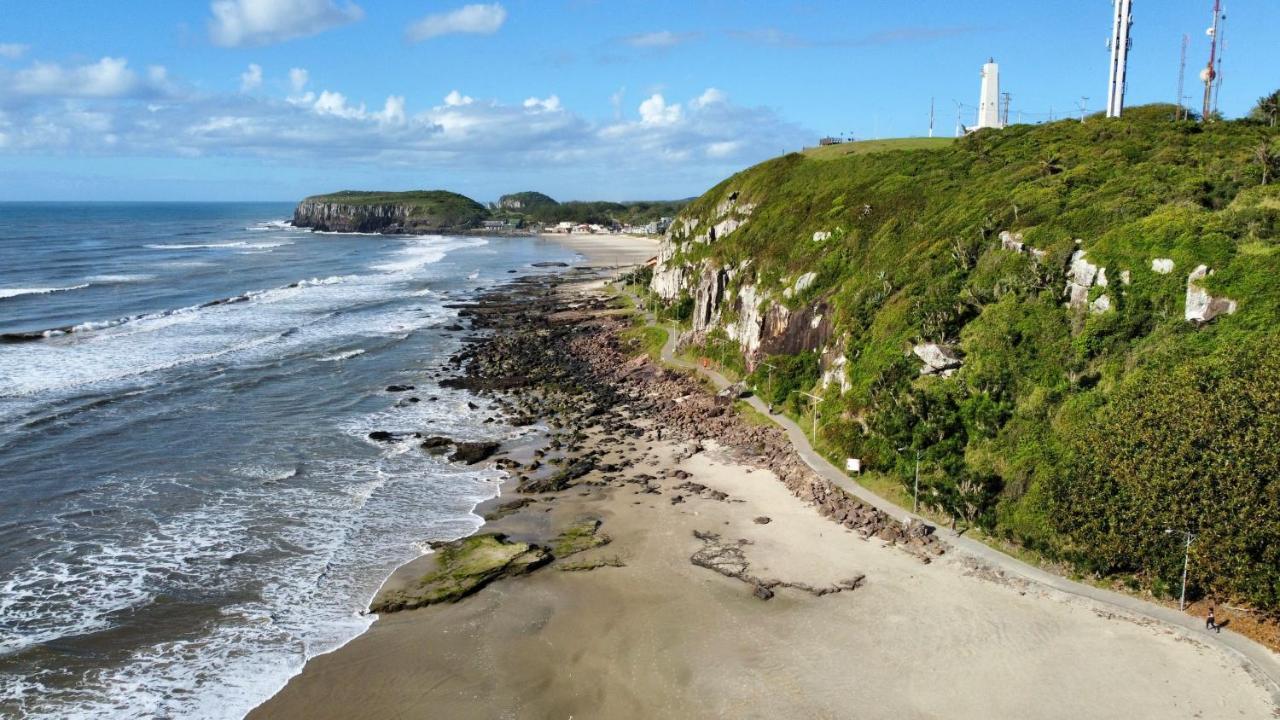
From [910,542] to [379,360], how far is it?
151ft

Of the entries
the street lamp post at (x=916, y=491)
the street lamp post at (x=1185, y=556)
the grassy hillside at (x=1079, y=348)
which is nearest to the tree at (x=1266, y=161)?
the grassy hillside at (x=1079, y=348)

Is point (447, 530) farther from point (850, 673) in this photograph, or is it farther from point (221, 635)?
point (850, 673)

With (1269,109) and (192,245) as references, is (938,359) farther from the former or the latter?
(192,245)

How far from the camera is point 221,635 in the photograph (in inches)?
990

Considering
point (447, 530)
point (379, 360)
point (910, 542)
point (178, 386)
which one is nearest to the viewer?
point (910, 542)

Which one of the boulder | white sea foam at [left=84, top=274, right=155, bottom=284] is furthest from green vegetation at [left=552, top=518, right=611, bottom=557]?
white sea foam at [left=84, top=274, right=155, bottom=284]

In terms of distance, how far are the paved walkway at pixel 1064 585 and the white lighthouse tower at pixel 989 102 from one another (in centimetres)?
5288

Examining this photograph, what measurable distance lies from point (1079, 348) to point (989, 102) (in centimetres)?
5490

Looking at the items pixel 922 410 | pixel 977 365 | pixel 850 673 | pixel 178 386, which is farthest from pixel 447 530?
pixel 178 386

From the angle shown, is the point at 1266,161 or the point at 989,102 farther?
the point at 989,102

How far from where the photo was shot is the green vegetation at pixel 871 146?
236 ft

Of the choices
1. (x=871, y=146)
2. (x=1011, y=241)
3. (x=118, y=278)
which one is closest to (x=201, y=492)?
(x=1011, y=241)

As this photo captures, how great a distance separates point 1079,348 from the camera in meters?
32.2

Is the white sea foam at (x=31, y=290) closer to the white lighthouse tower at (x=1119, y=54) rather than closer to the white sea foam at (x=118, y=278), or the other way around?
the white sea foam at (x=118, y=278)
